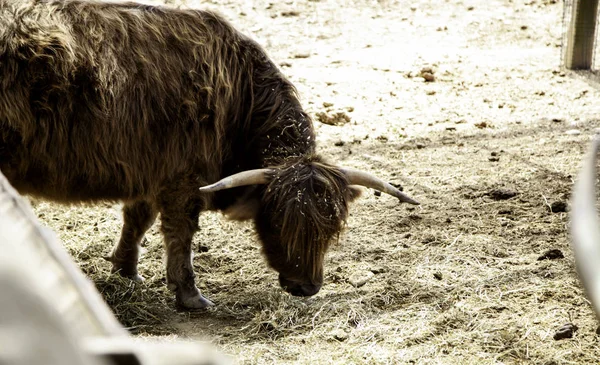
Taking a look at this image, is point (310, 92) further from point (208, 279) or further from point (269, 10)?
point (208, 279)

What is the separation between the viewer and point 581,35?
9555mm

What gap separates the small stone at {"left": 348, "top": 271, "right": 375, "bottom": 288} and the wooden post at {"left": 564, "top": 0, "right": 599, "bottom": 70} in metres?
5.88

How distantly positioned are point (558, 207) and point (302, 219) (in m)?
2.47

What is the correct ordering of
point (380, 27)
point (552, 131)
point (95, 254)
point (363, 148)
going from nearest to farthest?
point (95, 254) → point (363, 148) → point (552, 131) → point (380, 27)

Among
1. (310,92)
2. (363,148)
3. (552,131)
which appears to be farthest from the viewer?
(310,92)

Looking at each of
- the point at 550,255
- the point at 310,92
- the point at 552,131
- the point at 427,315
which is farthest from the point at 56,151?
the point at 552,131

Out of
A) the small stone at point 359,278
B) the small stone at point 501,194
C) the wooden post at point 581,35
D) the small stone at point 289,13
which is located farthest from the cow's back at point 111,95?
the small stone at point 289,13

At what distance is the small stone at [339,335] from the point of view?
14.1 feet

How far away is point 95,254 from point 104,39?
71.0 inches

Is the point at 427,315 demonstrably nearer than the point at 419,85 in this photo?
Yes

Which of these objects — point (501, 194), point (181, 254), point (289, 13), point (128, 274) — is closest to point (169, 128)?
point (181, 254)

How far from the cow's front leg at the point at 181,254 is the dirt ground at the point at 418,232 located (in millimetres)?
115

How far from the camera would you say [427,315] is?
14.7 feet

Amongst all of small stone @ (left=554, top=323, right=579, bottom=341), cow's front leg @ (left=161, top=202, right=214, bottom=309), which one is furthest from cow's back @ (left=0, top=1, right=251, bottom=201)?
small stone @ (left=554, top=323, right=579, bottom=341)
